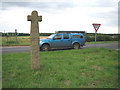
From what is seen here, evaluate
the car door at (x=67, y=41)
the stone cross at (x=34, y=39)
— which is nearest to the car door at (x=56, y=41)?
the car door at (x=67, y=41)

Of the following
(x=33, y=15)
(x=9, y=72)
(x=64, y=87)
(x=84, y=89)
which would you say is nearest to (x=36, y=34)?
(x=33, y=15)

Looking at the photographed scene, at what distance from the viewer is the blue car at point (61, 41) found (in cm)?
1183

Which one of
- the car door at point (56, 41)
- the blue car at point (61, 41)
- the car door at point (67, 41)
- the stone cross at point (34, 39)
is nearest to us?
the stone cross at point (34, 39)

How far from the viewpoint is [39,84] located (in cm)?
381

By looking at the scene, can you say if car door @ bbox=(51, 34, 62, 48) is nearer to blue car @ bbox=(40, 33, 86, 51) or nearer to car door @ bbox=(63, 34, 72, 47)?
blue car @ bbox=(40, 33, 86, 51)

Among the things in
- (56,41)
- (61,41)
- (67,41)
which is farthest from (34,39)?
(67,41)

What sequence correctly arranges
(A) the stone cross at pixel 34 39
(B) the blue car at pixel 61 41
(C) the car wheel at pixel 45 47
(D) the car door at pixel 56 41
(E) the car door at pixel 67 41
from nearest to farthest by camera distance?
1. (A) the stone cross at pixel 34 39
2. (C) the car wheel at pixel 45 47
3. (B) the blue car at pixel 61 41
4. (D) the car door at pixel 56 41
5. (E) the car door at pixel 67 41

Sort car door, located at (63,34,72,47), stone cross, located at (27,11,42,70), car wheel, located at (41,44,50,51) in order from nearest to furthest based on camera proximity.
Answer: stone cross, located at (27,11,42,70), car wheel, located at (41,44,50,51), car door, located at (63,34,72,47)

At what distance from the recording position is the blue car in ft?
38.8

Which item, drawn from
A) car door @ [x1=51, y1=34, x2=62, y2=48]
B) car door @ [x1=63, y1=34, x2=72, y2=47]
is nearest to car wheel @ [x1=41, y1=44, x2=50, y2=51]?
car door @ [x1=51, y1=34, x2=62, y2=48]

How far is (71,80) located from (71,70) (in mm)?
982

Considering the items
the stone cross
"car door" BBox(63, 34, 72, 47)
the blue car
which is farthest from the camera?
"car door" BBox(63, 34, 72, 47)

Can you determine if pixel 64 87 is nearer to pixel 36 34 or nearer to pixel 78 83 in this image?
pixel 78 83

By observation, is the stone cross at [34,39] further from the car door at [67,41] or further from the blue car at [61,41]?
the car door at [67,41]
